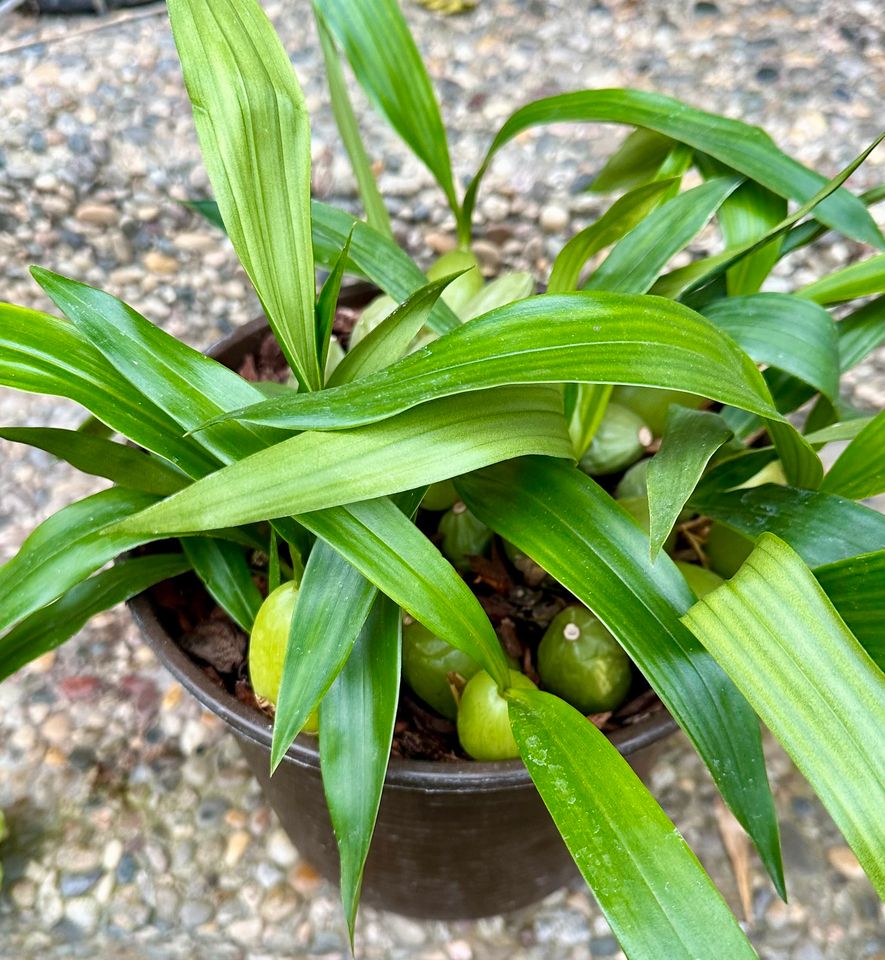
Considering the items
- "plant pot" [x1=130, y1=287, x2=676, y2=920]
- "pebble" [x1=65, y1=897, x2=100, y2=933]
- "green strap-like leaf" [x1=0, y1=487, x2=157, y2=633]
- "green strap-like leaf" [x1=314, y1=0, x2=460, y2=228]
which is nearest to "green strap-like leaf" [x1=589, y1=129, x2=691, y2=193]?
"green strap-like leaf" [x1=314, y1=0, x2=460, y2=228]

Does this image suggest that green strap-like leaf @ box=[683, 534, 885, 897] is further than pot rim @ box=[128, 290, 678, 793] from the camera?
No

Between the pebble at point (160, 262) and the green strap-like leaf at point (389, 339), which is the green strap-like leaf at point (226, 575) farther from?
the pebble at point (160, 262)

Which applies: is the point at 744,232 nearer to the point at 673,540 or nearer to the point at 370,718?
the point at 673,540

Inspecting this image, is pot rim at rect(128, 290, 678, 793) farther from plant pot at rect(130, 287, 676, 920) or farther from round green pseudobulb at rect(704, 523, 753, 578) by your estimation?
round green pseudobulb at rect(704, 523, 753, 578)

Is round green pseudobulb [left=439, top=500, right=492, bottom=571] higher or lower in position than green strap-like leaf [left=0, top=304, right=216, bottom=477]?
lower

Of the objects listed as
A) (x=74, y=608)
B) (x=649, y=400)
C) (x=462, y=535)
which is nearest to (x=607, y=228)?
(x=649, y=400)
